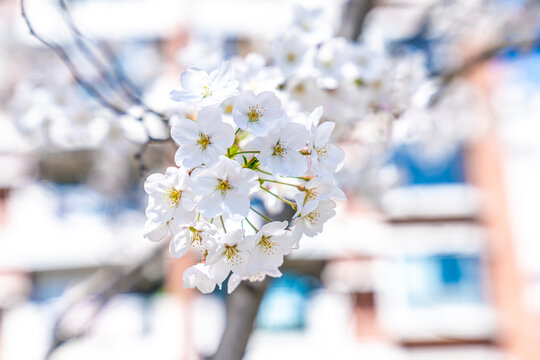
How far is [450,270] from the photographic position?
582cm

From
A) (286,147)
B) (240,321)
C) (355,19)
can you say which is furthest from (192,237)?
(355,19)

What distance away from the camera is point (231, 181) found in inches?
20.6

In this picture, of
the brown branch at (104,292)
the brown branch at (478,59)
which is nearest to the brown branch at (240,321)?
the brown branch at (104,292)

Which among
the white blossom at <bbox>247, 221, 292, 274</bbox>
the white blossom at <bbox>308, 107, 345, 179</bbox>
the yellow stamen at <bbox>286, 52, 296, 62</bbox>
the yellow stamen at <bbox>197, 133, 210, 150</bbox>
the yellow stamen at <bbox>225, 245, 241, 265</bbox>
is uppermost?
the yellow stamen at <bbox>286, 52, 296, 62</bbox>

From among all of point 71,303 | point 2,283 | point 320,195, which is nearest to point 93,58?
point 320,195

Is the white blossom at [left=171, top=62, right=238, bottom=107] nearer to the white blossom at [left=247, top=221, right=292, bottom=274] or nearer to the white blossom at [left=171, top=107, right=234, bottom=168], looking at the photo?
the white blossom at [left=171, top=107, right=234, bottom=168]

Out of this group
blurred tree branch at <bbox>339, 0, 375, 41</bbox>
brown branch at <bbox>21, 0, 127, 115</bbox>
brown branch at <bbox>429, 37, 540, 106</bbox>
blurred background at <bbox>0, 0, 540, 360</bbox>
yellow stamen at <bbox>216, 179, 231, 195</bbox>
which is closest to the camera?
yellow stamen at <bbox>216, 179, 231, 195</bbox>

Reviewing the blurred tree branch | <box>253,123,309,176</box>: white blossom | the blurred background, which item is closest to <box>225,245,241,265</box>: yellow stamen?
<box>253,123,309,176</box>: white blossom

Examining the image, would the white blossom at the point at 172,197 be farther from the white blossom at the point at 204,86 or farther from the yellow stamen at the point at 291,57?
the yellow stamen at the point at 291,57

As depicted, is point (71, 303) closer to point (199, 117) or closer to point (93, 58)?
point (93, 58)

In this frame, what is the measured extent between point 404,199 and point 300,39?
16.5ft

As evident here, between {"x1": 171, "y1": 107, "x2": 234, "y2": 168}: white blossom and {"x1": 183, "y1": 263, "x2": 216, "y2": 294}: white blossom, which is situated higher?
{"x1": 171, "y1": 107, "x2": 234, "y2": 168}: white blossom

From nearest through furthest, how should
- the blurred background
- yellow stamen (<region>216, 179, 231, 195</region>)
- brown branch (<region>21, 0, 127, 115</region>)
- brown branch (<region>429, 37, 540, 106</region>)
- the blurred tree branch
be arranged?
yellow stamen (<region>216, 179, 231, 195</region>) < brown branch (<region>21, 0, 127, 115</region>) < the blurred tree branch < brown branch (<region>429, 37, 540, 106</region>) < the blurred background

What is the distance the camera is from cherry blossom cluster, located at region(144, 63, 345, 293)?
21.0 inches
